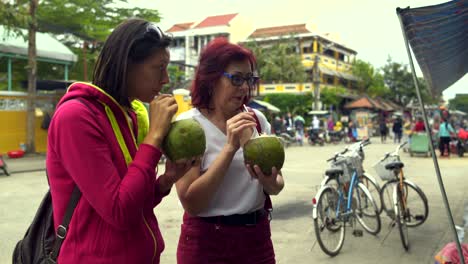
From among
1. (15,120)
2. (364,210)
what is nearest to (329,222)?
(364,210)

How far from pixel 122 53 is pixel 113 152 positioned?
1.08 feet

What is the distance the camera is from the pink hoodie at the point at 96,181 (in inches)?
53.6

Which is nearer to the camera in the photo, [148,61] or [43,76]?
[148,61]

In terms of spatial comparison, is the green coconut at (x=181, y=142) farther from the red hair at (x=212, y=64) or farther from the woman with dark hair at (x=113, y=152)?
the red hair at (x=212, y=64)

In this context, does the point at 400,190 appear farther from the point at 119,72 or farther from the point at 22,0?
the point at 22,0

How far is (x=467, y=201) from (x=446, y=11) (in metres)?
6.04

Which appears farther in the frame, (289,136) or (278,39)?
(278,39)

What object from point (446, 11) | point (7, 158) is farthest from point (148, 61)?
point (7, 158)

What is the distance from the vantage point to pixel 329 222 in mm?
5395

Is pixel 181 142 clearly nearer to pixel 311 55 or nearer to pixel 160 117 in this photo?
pixel 160 117

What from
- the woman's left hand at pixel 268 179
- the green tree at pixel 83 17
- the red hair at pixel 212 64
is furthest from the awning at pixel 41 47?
the woman's left hand at pixel 268 179

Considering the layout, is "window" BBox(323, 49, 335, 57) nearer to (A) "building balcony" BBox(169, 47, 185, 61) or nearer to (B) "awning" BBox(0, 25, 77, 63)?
(A) "building balcony" BBox(169, 47, 185, 61)

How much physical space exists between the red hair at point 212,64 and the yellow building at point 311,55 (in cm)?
3786

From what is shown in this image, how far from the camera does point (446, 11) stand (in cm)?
309
